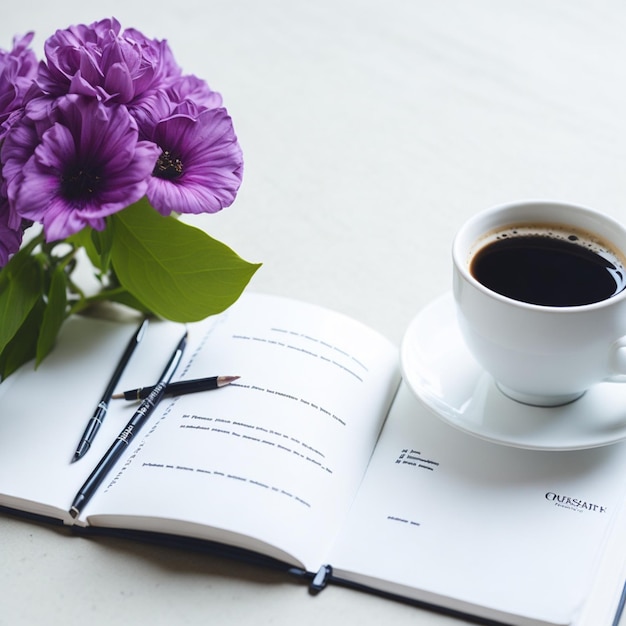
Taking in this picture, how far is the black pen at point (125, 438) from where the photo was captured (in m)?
0.73

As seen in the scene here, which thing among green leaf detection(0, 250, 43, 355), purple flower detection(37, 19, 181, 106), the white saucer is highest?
purple flower detection(37, 19, 181, 106)

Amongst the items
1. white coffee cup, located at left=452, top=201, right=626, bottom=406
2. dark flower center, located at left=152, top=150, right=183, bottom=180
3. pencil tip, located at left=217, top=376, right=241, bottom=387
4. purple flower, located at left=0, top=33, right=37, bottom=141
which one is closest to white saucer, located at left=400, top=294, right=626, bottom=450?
white coffee cup, located at left=452, top=201, right=626, bottom=406

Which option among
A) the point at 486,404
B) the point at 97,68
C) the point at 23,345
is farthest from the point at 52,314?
the point at 486,404

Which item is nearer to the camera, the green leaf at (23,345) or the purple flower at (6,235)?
the purple flower at (6,235)

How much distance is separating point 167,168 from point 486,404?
1.10 feet

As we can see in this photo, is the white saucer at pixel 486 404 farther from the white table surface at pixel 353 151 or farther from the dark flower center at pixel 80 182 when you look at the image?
the dark flower center at pixel 80 182

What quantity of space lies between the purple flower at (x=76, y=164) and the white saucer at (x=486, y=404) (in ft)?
0.96

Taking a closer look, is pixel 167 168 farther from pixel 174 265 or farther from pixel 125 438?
pixel 125 438

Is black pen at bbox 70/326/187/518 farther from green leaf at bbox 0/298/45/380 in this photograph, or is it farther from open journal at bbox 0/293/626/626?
green leaf at bbox 0/298/45/380

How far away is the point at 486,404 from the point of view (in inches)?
31.0

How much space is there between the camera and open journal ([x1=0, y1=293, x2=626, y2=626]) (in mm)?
667

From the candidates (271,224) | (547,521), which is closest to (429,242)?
(271,224)

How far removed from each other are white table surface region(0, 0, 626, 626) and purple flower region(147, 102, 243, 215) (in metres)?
0.25

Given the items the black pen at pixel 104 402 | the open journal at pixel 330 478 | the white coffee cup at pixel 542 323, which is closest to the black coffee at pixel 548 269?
the white coffee cup at pixel 542 323
